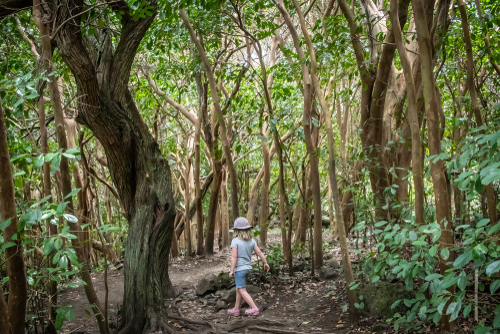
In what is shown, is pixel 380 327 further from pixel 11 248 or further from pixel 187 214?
pixel 187 214

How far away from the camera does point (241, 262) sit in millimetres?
6242

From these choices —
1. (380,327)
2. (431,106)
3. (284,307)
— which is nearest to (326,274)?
(284,307)

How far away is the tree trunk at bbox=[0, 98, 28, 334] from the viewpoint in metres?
2.79

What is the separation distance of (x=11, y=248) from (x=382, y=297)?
4165mm

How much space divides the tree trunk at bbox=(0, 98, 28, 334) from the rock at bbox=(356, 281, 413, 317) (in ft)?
12.9

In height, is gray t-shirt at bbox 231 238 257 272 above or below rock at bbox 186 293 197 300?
above

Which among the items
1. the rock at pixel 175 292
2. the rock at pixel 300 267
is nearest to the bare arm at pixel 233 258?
the rock at pixel 175 292

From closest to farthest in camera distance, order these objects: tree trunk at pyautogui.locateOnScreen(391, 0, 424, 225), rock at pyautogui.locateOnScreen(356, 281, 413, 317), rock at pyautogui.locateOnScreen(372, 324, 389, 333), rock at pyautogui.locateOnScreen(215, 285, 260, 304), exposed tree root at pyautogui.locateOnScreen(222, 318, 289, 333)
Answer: tree trunk at pyautogui.locateOnScreen(391, 0, 424, 225) → rock at pyautogui.locateOnScreen(372, 324, 389, 333) → rock at pyautogui.locateOnScreen(356, 281, 413, 317) → exposed tree root at pyautogui.locateOnScreen(222, 318, 289, 333) → rock at pyautogui.locateOnScreen(215, 285, 260, 304)

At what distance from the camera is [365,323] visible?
4.87 metres

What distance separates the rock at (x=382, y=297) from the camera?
15.6 ft

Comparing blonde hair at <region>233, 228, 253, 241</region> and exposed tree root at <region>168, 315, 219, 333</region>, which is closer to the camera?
exposed tree root at <region>168, 315, 219, 333</region>

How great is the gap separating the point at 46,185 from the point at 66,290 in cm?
554

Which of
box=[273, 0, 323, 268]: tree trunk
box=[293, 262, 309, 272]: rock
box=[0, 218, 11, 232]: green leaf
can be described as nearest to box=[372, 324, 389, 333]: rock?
box=[273, 0, 323, 268]: tree trunk

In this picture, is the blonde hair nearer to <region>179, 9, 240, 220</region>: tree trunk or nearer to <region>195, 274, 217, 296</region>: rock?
<region>195, 274, 217, 296</region>: rock
